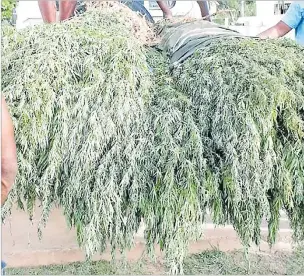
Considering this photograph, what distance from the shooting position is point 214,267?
3.21 m

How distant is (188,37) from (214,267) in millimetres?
1642

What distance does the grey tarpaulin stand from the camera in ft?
7.13

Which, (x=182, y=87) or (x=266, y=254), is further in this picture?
(x=266, y=254)

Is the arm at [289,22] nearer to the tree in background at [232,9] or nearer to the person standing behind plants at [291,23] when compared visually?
the person standing behind plants at [291,23]

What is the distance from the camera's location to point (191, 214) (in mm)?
1643

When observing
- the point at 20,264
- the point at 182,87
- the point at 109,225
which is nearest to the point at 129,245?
the point at 109,225

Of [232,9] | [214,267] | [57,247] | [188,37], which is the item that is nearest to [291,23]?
[232,9]

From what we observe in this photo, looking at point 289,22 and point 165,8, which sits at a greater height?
point 165,8

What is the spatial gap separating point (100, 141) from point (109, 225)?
313 mm

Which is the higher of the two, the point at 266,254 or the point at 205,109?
the point at 205,109

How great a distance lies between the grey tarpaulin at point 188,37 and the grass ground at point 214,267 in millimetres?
1385

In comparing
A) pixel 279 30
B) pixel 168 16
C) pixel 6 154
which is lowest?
pixel 6 154

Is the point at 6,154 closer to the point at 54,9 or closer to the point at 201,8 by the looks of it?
the point at 54,9

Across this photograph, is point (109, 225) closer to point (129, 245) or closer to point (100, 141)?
point (129, 245)
